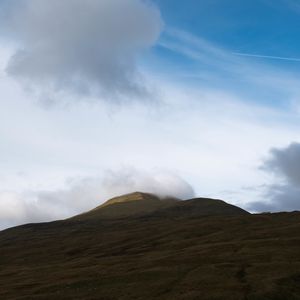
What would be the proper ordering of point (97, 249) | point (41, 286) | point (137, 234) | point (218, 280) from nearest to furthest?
point (218, 280)
point (41, 286)
point (97, 249)
point (137, 234)

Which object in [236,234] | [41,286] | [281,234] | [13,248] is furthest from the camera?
[13,248]

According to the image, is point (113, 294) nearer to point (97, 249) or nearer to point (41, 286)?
point (41, 286)

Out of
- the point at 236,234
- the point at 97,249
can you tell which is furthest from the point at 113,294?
the point at 97,249

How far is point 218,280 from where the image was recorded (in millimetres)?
68188

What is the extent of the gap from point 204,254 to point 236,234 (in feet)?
135

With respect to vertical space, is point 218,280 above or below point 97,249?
below

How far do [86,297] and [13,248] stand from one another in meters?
139

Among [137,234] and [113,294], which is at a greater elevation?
[137,234]

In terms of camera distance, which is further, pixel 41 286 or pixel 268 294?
pixel 41 286

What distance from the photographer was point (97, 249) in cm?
15712

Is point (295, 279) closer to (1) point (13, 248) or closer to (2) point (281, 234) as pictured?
(2) point (281, 234)

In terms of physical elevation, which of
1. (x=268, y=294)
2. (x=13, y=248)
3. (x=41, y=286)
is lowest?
(x=268, y=294)

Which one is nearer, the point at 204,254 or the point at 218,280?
the point at 218,280

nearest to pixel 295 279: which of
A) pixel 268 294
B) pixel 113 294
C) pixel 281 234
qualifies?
pixel 268 294
